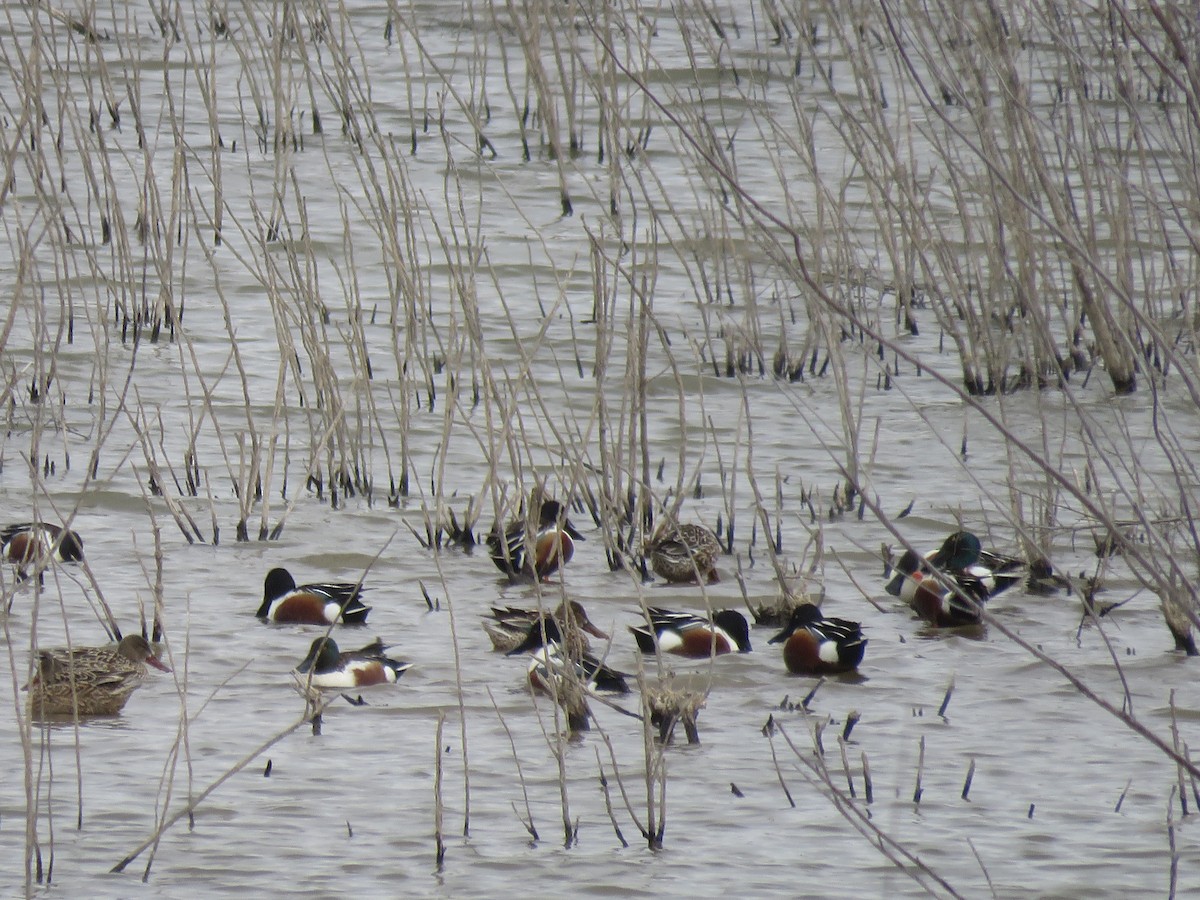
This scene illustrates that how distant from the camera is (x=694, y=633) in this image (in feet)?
18.2

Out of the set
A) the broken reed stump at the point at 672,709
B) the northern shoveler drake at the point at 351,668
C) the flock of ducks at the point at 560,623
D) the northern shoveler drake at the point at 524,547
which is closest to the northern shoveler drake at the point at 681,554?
the flock of ducks at the point at 560,623

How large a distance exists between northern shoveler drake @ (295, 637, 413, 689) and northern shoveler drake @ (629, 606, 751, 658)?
71cm

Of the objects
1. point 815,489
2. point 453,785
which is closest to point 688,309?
point 815,489

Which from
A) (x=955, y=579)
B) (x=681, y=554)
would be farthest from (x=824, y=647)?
(x=681, y=554)

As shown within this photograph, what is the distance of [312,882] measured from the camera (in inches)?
150

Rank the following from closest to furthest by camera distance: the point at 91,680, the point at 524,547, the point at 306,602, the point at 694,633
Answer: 1. the point at 91,680
2. the point at 694,633
3. the point at 306,602
4. the point at 524,547

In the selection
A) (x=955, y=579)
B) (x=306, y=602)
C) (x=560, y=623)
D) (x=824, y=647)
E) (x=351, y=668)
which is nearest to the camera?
(x=560, y=623)

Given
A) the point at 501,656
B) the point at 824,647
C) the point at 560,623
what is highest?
the point at 560,623

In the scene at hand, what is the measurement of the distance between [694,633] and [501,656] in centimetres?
57

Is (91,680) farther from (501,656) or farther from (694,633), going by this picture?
(694,633)

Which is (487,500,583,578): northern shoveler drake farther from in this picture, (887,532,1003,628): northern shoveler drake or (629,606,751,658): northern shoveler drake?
(887,532,1003,628): northern shoveler drake

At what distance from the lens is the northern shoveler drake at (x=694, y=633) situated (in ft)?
18.1

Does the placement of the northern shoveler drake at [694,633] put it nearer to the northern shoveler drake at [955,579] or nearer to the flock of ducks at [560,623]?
the flock of ducks at [560,623]

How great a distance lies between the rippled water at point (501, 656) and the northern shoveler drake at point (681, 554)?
0.09m
